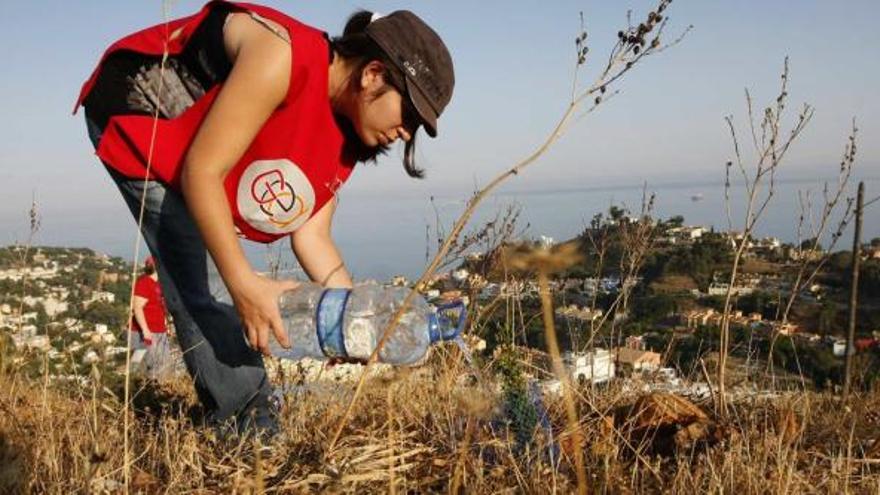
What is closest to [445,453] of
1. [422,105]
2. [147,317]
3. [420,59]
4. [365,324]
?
[365,324]

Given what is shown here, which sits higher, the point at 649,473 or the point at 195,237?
the point at 195,237

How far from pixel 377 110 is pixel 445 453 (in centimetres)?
108

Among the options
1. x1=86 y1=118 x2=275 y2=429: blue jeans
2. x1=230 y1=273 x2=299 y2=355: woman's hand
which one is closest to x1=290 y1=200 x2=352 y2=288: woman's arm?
x1=86 y1=118 x2=275 y2=429: blue jeans

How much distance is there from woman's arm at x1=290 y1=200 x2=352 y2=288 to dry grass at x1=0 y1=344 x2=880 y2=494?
19.6 inches

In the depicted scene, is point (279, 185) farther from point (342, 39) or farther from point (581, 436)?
point (581, 436)

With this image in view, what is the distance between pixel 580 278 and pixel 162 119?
2.83m

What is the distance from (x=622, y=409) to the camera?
8.82ft

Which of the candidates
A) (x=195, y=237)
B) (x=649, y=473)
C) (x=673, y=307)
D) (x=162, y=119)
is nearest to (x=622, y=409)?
(x=649, y=473)

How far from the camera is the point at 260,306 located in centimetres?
198

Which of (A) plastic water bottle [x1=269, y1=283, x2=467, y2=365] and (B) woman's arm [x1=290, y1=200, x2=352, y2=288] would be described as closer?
(A) plastic water bottle [x1=269, y1=283, x2=467, y2=365]

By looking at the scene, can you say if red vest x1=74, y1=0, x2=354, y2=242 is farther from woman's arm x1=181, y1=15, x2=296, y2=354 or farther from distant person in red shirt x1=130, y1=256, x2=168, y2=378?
distant person in red shirt x1=130, y1=256, x2=168, y2=378

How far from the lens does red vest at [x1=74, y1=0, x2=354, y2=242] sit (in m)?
2.12

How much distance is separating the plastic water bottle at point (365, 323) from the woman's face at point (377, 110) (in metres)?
0.53

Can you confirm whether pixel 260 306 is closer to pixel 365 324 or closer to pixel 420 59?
→ pixel 365 324
